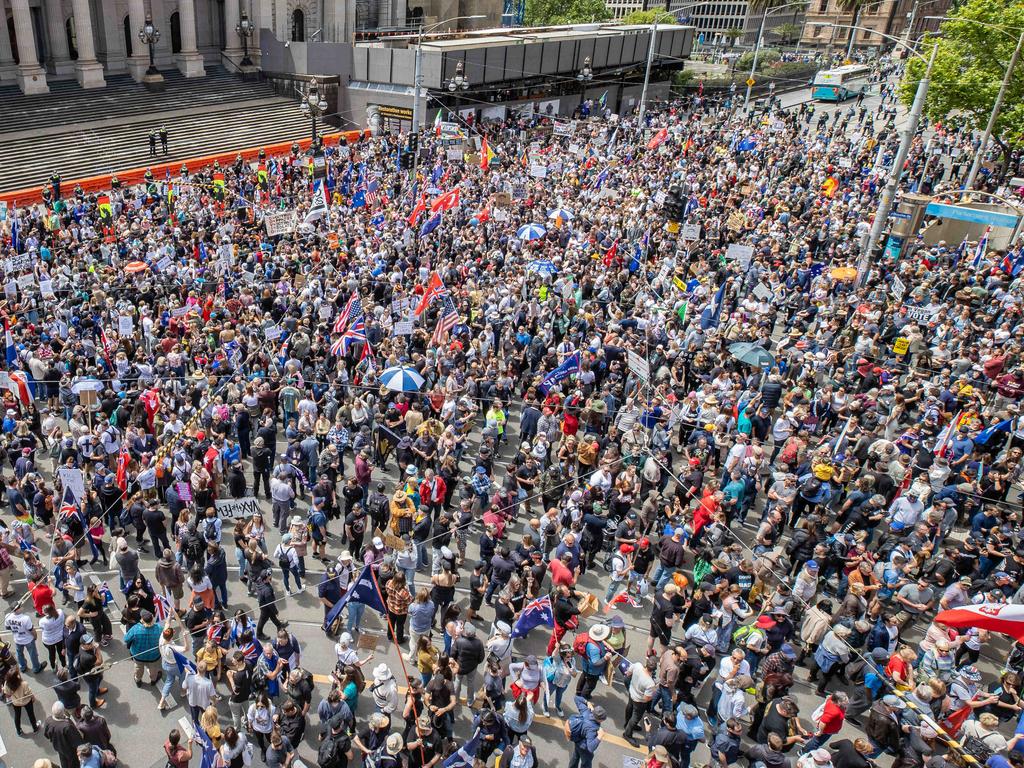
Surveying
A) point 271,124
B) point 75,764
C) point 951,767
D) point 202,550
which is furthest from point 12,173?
point 951,767

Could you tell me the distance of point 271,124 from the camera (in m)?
45.0

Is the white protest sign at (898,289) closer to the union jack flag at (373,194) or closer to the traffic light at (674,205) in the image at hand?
the traffic light at (674,205)

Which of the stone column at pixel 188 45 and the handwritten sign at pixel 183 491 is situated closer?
the handwritten sign at pixel 183 491

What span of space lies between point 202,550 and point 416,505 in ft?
11.5

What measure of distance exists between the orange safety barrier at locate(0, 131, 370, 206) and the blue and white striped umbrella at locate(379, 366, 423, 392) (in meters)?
20.9

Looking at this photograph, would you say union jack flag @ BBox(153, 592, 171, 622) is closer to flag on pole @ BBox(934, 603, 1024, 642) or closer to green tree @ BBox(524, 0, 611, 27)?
flag on pole @ BBox(934, 603, 1024, 642)

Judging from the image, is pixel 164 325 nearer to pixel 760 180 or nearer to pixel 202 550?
pixel 202 550

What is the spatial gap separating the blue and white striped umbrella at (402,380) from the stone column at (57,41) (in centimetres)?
3944

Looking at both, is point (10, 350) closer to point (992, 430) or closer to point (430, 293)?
point (430, 293)

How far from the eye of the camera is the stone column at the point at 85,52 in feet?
136

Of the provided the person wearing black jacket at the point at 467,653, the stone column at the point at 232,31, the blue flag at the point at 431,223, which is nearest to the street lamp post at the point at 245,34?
the stone column at the point at 232,31

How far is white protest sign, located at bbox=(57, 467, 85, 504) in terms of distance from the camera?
12.5 metres

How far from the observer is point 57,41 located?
4319 cm

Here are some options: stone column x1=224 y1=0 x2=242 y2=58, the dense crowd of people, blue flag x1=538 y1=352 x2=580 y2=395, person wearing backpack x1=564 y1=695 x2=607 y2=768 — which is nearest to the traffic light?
the dense crowd of people
